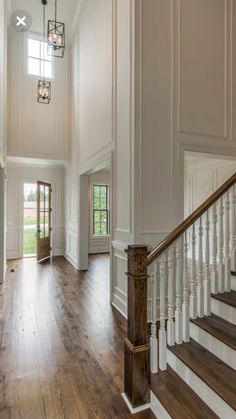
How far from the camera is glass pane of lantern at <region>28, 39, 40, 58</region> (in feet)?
21.9

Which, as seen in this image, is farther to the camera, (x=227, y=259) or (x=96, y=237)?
(x=96, y=237)

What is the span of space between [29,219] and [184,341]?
257 inches

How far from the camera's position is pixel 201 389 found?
165cm

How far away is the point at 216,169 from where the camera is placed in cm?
506

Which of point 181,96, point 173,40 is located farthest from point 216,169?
point 173,40

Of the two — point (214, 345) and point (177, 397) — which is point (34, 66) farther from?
point (177, 397)

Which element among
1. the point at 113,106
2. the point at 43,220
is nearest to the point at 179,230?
the point at 113,106

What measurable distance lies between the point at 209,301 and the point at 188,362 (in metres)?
0.60

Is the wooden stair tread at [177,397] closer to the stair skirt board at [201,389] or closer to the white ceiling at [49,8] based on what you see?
the stair skirt board at [201,389]

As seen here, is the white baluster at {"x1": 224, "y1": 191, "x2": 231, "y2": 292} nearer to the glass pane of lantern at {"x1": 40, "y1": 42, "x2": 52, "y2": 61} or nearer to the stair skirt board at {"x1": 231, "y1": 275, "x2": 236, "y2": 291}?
the stair skirt board at {"x1": 231, "y1": 275, "x2": 236, "y2": 291}

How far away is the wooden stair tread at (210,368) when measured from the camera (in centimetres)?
151

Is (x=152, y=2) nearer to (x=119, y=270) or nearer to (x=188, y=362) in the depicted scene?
(x=119, y=270)

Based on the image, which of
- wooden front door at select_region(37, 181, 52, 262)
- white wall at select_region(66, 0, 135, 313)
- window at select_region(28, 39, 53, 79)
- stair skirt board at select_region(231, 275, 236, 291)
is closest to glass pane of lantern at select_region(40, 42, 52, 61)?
window at select_region(28, 39, 53, 79)

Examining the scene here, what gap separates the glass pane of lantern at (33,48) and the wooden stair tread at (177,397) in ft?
25.2
